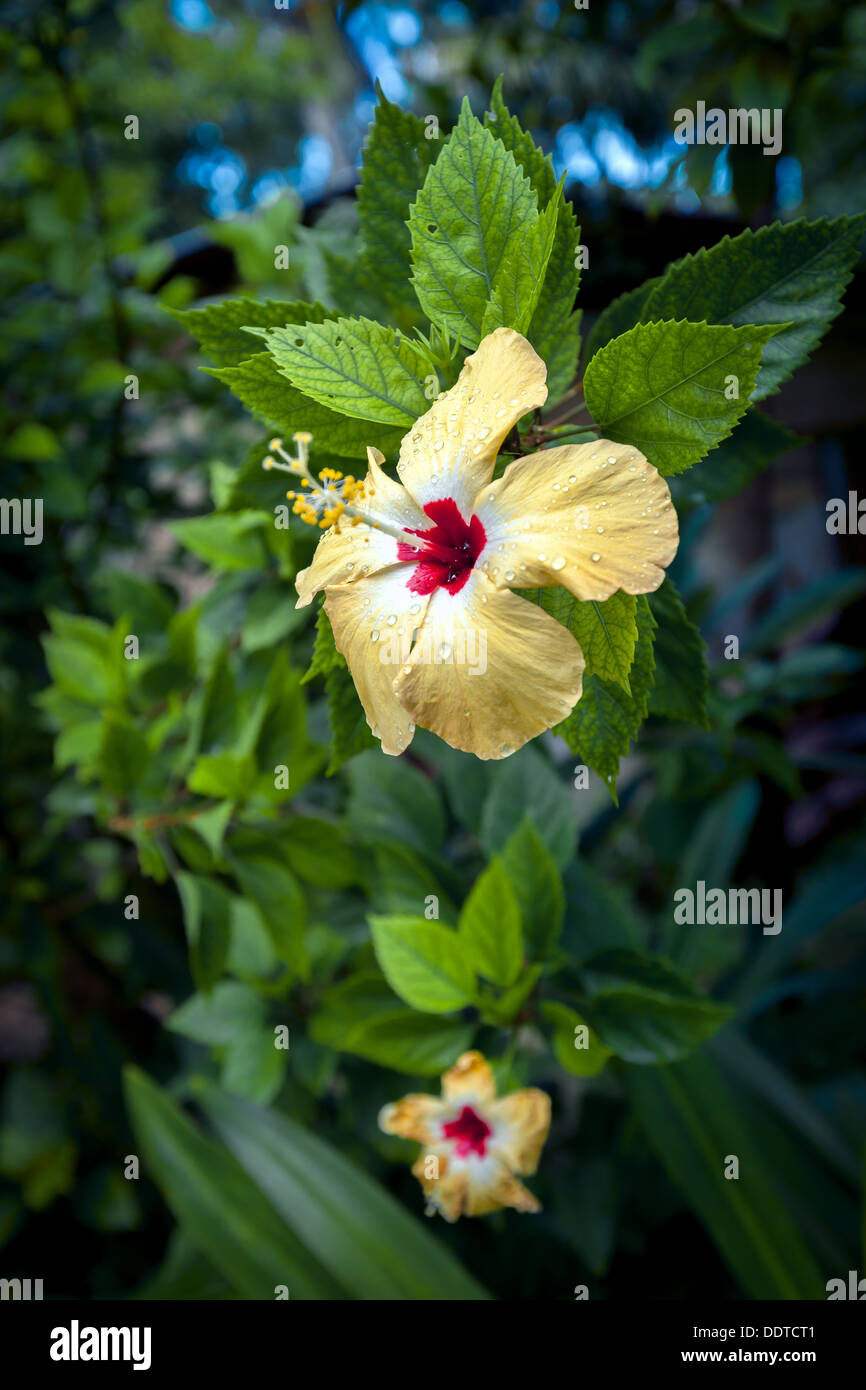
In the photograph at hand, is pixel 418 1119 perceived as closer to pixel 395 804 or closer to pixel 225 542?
pixel 395 804

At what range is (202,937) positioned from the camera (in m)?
0.63

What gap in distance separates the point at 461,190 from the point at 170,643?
0.51 metres

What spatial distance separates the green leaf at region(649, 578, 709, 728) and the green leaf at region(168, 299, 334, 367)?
21 cm

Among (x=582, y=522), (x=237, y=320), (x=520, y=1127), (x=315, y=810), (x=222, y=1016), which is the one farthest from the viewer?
(x=315, y=810)

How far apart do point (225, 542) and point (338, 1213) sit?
22.2 inches

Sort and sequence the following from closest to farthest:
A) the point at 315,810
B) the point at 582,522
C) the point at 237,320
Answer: the point at 582,522 < the point at 237,320 < the point at 315,810

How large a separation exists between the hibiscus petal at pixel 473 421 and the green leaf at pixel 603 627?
2.2 inches

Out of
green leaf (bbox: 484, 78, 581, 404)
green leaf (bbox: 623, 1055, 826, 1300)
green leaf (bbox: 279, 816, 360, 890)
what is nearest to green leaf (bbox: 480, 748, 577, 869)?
green leaf (bbox: 279, 816, 360, 890)

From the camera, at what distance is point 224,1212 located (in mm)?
771

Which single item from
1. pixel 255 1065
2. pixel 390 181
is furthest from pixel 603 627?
pixel 255 1065

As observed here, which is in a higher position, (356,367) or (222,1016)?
(356,367)

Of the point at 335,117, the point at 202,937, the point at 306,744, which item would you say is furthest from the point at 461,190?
the point at 335,117
